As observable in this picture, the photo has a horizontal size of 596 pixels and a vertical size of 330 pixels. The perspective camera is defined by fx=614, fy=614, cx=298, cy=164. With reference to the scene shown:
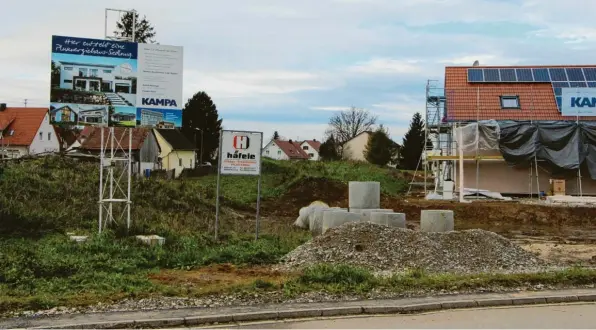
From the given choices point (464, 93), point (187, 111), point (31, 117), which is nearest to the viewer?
point (464, 93)

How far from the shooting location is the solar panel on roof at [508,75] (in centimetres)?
3541

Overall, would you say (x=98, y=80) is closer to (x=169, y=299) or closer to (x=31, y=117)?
(x=169, y=299)

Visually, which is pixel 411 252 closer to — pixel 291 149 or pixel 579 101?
pixel 579 101

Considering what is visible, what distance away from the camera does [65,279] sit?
1001 cm

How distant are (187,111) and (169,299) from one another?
202 ft

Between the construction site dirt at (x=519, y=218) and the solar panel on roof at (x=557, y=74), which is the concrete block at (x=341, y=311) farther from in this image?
the solar panel on roof at (x=557, y=74)

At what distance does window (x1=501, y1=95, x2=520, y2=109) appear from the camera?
33.9 metres

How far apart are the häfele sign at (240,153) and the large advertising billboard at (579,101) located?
2240cm

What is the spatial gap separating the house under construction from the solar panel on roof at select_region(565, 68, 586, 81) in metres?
0.05

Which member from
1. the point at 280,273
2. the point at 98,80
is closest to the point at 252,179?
the point at 98,80

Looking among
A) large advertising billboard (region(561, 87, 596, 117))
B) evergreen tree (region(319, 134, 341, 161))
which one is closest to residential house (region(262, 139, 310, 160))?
evergreen tree (region(319, 134, 341, 161))

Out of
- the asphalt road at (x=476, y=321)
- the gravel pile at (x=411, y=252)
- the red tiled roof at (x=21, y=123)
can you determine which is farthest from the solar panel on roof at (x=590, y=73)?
the red tiled roof at (x=21, y=123)

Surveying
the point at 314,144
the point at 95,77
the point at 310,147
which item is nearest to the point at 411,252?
the point at 95,77

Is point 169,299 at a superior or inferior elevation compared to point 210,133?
inferior
